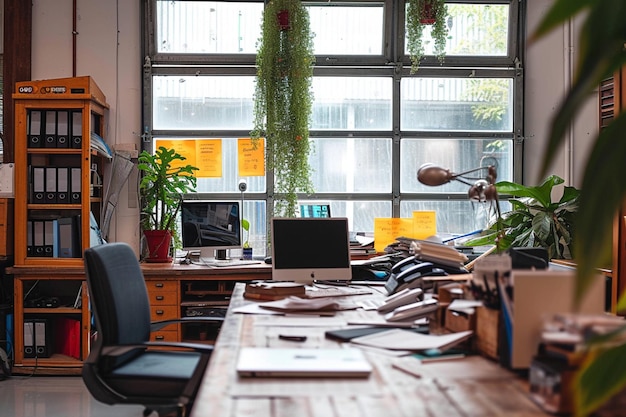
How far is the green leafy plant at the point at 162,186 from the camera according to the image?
17.5ft

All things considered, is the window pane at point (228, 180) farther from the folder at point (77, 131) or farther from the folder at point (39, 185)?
the folder at point (39, 185)

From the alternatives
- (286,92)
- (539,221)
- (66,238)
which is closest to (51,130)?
(66,238)

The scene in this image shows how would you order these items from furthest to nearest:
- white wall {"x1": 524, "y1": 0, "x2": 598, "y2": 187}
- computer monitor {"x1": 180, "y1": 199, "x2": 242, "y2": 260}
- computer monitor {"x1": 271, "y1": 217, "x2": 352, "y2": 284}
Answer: white wall {"x1": 524, "y1": 0, "x2": 598, "y2": 187} < computer monitor {"x1": 180, "y1": 199, "x2": 242, "y2": 260} < computer monitor {"x1": 271, "y1": 217, "x2": 352, "y2": 284}

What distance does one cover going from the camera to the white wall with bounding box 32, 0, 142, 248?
5.63m

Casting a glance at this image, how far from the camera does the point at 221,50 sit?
583 cm

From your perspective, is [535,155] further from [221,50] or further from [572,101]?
[572,101]

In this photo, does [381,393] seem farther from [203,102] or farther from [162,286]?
[203,102]

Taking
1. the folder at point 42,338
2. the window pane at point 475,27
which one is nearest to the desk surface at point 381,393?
the folder at point 42,338

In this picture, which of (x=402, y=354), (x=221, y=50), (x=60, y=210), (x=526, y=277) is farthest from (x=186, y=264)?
(x=526, y=277)

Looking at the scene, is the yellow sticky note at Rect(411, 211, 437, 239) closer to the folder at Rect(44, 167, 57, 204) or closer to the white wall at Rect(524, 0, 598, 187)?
the white wall at Rect(524, 0, 598, 187)

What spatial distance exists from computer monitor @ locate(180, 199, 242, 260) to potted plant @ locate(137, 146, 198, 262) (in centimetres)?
23

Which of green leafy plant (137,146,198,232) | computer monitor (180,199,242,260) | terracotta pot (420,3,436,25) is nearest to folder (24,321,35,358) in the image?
green leafy plant (137,146,198,232)

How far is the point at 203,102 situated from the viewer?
5.88 meters

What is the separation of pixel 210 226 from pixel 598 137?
16.1 feet
